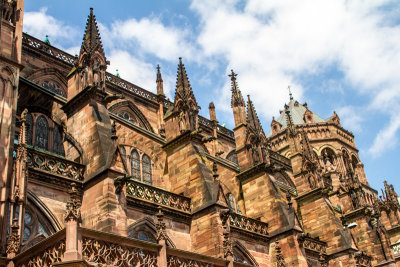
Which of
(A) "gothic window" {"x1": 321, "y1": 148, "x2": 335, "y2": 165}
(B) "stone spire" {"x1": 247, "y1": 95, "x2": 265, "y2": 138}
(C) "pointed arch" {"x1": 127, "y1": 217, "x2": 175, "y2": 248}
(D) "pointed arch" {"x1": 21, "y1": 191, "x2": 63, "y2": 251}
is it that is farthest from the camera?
(A) "gothic window" {"x1": 321, "y1": 148, "x2": 335, "y2": 165}

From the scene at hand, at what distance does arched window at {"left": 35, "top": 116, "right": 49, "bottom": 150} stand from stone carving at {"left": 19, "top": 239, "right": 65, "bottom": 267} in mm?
10483

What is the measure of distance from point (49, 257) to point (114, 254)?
52.2 inches

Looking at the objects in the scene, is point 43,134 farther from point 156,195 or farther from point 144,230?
point 144,230

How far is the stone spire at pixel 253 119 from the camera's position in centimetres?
2625

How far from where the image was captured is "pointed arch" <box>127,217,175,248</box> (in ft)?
51.8

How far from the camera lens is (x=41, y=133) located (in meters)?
20.6

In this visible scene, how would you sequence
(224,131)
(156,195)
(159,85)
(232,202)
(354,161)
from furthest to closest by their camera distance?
(354,161), (224,131), (159,85), (232,202), (156,195)

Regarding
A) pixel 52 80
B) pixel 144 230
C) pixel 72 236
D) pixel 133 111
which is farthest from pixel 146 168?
pixel 72 236

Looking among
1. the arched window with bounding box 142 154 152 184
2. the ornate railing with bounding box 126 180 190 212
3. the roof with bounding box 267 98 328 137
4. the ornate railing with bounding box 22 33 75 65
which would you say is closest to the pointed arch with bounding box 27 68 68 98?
the ornate railing with bounding box 22 33 75 65

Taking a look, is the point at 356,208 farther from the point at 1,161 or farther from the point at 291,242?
the point at 1,161

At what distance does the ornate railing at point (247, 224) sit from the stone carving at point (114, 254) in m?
9.21

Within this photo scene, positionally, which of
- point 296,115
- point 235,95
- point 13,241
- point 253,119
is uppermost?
point 296,115

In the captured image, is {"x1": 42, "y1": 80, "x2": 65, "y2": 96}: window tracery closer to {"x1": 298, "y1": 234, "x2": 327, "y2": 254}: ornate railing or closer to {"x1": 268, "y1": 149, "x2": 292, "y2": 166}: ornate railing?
{"x1": 298, "y1": 234, "x2": 327, "y2": 254}: ornate railing

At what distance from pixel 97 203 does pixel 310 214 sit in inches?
684
